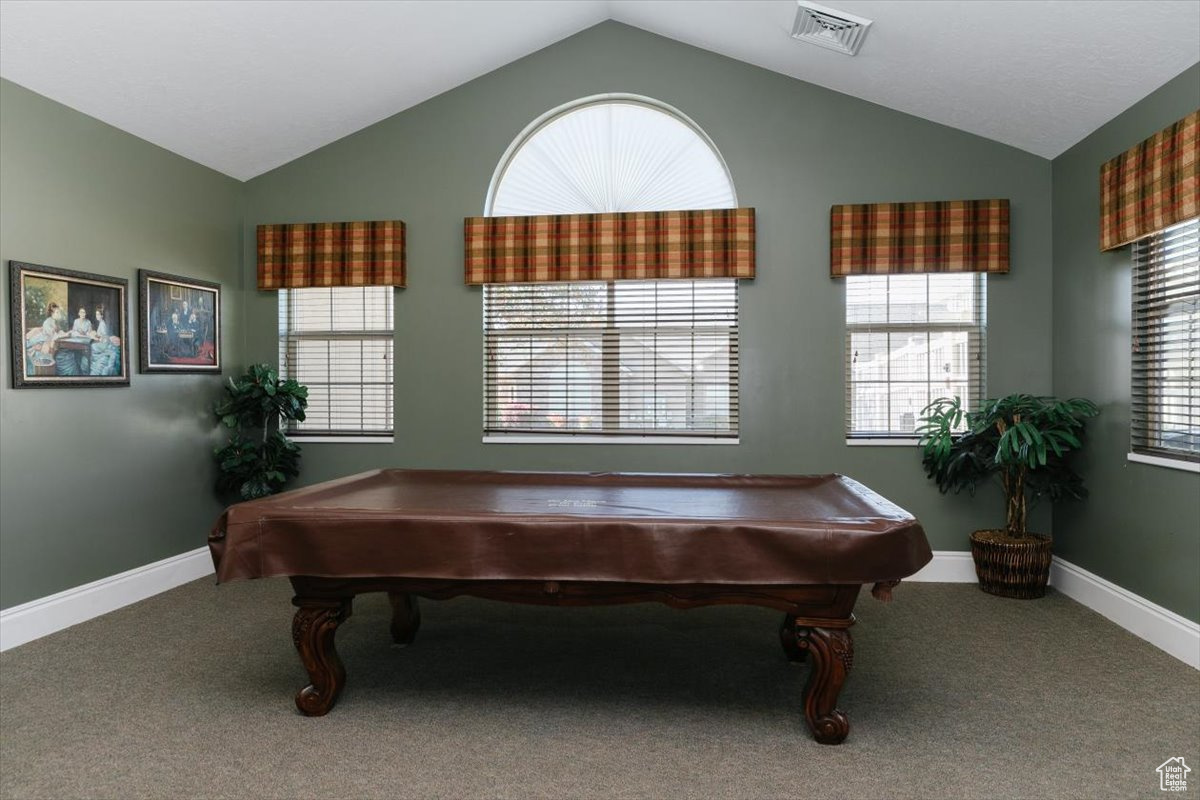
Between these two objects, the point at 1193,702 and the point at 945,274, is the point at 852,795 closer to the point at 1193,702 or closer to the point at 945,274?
the point at 1193,702

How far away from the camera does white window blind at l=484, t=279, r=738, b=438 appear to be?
4.61 m

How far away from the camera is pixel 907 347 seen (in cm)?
447

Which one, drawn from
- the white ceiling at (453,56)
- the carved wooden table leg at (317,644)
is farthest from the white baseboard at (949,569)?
the carved wooden table leg at (317,644)

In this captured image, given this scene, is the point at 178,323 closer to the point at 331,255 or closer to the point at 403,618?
the point at 331,255

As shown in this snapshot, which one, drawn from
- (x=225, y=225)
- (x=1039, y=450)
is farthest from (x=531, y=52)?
(x=1039, y=450)

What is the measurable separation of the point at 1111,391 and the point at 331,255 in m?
4.69

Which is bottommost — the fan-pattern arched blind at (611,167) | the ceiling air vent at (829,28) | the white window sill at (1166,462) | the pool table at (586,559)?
the pool table at (586,559)

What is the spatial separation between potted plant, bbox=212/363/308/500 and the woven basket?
4259mm

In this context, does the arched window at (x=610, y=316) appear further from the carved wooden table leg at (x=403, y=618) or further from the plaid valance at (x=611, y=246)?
the carved wooden table leg at (x=403, y=618)

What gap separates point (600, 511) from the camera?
249cm

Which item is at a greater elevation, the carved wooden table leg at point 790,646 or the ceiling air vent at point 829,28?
the ceiling air vent at point 829,28

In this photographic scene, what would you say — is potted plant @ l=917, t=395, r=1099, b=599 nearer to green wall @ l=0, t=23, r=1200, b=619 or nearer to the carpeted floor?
green wall @ l=0, t=23, r=1200, b=619

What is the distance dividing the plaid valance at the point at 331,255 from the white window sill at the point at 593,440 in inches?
49.1

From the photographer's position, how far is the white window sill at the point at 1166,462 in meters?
3.07
